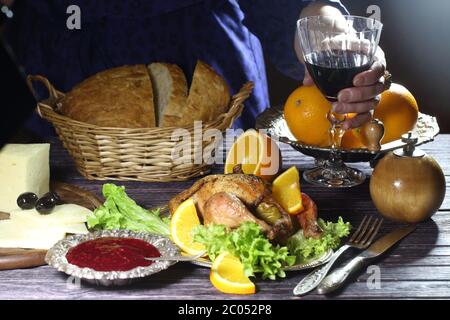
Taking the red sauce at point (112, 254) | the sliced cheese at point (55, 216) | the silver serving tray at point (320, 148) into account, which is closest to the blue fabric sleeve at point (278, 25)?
the silver serving tray at point (320, 148)

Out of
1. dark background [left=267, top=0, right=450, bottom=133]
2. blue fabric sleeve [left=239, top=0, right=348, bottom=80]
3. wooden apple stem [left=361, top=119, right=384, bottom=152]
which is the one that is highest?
blue fabric sleeve [left=239, top=0, right=348, bottom=80]

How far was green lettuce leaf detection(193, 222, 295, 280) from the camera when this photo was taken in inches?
54.7

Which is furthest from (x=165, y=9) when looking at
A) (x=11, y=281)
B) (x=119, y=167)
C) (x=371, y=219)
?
(x=11, y=281)

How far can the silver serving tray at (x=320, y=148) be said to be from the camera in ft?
6.22

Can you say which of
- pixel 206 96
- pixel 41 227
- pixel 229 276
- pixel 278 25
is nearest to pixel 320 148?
pixel 206 96

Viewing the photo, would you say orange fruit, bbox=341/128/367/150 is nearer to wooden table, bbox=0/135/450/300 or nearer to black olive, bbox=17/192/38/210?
wooden table, bbox=0/135/450/300

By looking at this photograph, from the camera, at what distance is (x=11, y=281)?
1427mm

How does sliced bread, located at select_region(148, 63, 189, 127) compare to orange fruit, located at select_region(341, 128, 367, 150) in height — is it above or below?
above

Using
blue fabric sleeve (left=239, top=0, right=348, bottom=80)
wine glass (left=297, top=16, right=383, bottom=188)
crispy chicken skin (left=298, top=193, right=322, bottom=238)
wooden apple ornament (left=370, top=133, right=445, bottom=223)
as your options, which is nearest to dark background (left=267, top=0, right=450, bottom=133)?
blue fabric sleeve (left=239, top=0, right=348, bottom=80)

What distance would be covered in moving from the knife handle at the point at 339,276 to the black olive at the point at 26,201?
2.14 feet

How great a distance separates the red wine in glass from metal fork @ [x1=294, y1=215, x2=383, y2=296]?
1.05 ft

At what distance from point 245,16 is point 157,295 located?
1.43 meters

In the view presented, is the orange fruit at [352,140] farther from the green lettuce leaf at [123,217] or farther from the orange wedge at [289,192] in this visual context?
the green lettuce leaf at [123,217]
